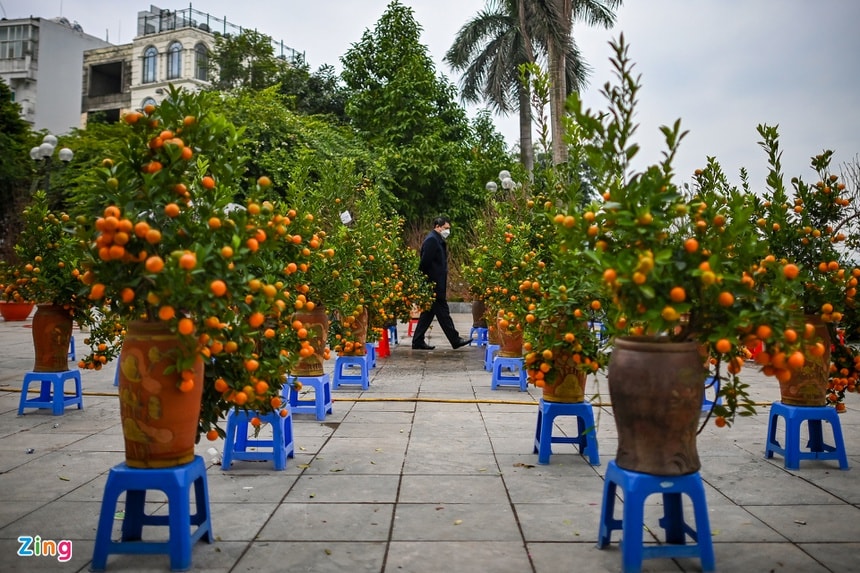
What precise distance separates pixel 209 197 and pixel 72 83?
159 ft

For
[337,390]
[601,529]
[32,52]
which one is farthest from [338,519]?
[32,52]

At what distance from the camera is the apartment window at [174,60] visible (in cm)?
4194

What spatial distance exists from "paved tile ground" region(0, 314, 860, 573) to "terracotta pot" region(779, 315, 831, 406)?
46cm

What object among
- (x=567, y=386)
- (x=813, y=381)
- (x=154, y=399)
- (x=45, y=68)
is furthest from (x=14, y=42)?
(x=813, y=381)

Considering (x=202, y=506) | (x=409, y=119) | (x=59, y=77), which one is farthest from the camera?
(x=59, y=77)

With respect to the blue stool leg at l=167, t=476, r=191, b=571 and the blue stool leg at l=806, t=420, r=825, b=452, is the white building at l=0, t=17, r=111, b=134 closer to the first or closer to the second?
the blue stool leg at l=167, t=476, r=191, b=571

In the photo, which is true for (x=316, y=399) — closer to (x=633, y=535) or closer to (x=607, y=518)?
(x=607, y=518)

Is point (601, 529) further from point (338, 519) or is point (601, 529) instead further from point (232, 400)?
point (232, 400)

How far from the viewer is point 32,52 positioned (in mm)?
42375

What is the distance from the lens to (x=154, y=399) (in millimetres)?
3100

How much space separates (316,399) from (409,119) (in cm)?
2298

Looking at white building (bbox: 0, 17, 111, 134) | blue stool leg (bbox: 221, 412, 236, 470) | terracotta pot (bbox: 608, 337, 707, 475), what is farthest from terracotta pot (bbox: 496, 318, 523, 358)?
white building (bbox: 0, 17, 111, 134)

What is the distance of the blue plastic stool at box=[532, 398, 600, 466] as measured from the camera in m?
4.95

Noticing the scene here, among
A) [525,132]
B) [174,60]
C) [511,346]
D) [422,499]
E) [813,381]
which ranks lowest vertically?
[422,499]
